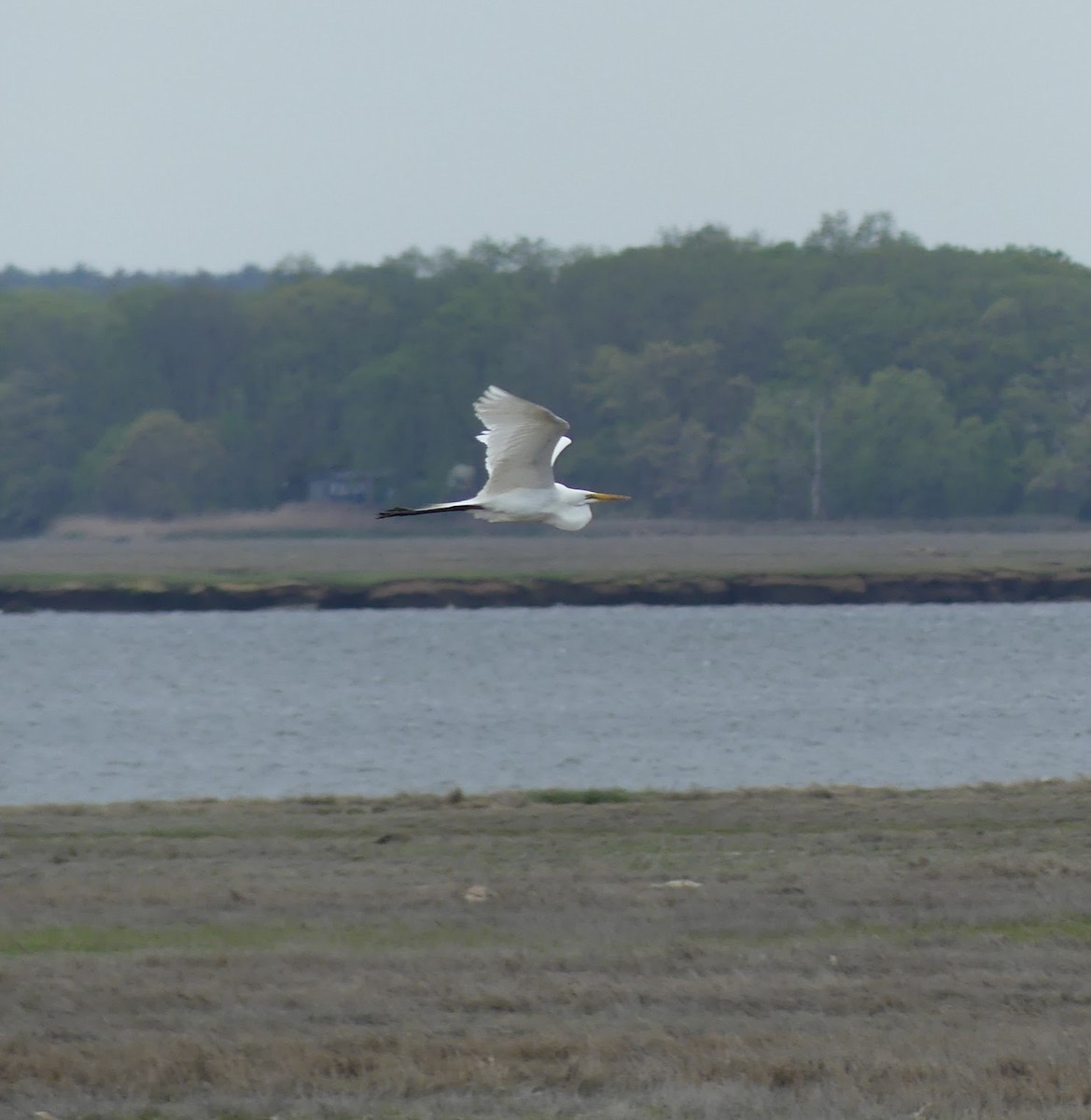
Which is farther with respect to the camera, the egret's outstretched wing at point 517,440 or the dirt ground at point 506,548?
the dirt ground at point 506,548

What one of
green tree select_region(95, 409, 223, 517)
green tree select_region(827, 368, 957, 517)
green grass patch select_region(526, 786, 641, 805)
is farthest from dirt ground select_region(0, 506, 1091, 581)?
green grass patch select_region(526, 786, 641, 805)

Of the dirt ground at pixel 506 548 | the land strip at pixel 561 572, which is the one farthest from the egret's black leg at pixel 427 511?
the dirt ground at pixel 506 548

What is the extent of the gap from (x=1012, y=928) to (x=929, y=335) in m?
71.0

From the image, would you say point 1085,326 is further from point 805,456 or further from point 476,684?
point 476,684

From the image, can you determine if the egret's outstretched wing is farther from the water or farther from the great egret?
the water

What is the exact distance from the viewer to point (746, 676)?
39281mm

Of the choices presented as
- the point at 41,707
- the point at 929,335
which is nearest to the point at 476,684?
the point at 41,707

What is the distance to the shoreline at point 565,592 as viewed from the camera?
55.9m

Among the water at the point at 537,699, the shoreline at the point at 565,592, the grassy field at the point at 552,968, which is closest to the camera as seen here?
the grassy field at the point at 552,968

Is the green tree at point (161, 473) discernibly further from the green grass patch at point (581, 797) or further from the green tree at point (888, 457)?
the green grass patch at point (581, 797)

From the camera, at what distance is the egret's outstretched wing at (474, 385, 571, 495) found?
11477 mm

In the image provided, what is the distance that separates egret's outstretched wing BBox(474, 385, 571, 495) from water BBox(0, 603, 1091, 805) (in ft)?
38.1

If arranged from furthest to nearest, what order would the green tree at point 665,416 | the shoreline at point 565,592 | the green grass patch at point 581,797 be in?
the green tree at point 665,416
the shoreline at point 565,592
the green grass patch at point 581,797

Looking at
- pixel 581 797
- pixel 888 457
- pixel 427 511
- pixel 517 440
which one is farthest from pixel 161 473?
pixel 427 511
